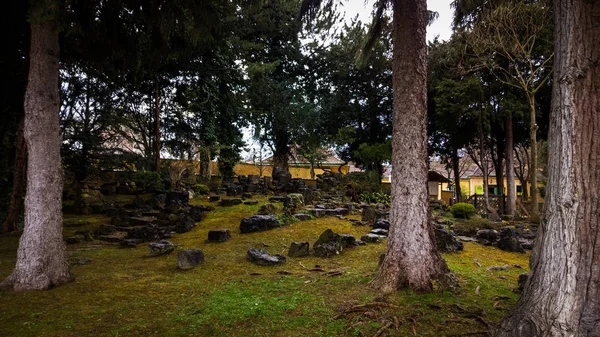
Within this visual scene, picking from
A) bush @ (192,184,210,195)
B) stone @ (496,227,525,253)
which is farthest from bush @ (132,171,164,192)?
stone @ (496,227,525,253)

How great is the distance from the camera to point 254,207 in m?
13.2

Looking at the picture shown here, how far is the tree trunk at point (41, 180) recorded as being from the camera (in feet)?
17.3

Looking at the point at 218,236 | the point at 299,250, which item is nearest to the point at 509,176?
the point at 299,250

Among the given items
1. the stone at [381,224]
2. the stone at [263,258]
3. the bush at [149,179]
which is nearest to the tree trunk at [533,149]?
the stone at [381,224]

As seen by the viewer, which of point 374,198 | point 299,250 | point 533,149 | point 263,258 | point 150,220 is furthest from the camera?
point 374,198

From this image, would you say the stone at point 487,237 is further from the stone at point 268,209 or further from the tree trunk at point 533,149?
the stone at point 268,209

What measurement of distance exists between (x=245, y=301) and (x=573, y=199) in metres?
3.86

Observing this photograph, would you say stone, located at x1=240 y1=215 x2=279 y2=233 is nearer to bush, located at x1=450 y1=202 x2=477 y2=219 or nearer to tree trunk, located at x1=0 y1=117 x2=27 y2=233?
tree trunk, located at x1=0 y1=117 x2=27 y2=233

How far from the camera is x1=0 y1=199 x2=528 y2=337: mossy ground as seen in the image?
3.84 meters

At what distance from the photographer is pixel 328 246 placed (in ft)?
24.9

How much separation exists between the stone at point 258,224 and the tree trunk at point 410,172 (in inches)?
209

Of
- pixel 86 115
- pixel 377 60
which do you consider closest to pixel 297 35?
pixel 377 60

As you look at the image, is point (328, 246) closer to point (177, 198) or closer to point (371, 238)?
point (371, 238)

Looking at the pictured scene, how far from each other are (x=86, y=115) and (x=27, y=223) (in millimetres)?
10257
